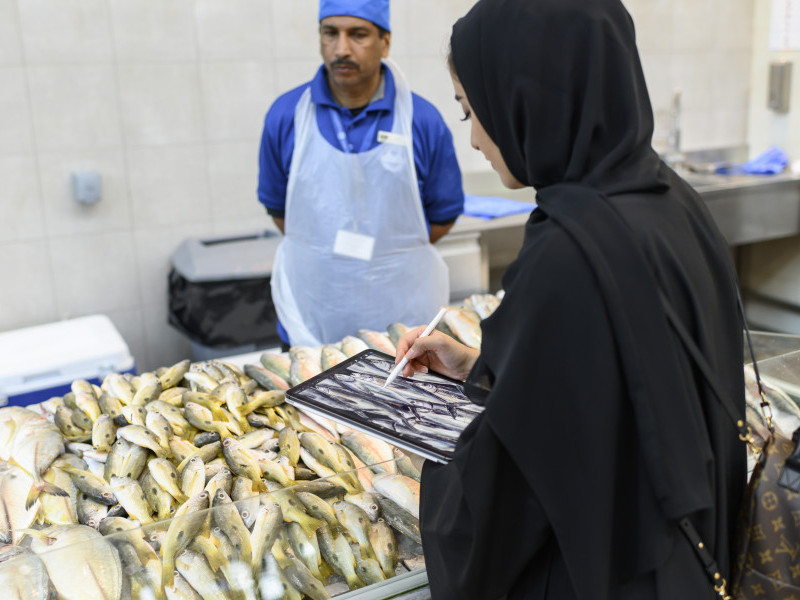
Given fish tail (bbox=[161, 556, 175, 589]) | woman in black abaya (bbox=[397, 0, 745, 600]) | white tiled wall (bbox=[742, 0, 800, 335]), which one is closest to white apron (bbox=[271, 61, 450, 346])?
fish tail (bbox=[161, 556, 175, 589])

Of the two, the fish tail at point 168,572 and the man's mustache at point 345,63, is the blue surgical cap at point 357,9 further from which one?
the fish tail at point 168,572

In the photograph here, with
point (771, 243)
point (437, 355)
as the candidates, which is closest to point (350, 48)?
point (437, 355)

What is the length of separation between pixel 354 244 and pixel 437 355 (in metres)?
1.25

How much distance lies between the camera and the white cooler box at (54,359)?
268 centimetres

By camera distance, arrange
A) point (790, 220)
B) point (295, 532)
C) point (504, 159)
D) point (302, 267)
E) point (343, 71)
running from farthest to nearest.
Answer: point (790, 220)
point (302, 267)
point (343, 71)
point (295, 532)
point (504, 159)

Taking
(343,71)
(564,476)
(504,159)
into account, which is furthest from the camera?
(343,71)

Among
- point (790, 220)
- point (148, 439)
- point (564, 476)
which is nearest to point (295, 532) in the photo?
point (148, 439)

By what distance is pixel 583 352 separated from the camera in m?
0.85

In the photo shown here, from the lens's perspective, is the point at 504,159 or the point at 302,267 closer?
the point at 504,159

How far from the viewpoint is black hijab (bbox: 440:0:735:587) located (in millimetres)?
857

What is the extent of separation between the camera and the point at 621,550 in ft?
3.00

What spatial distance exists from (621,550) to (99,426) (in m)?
1.10

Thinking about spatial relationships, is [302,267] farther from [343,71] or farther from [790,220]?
[790,220]

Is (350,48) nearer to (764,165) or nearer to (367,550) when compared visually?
(367,550)
